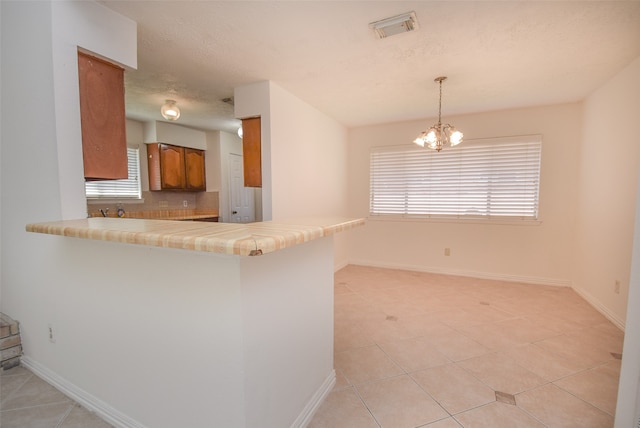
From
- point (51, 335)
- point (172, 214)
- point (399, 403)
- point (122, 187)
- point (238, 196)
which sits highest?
point (122, 187)

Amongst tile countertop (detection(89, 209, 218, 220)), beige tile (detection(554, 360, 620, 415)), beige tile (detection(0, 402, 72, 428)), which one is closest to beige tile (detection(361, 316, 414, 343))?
beige tile (detection(554, 360, 620, 415))

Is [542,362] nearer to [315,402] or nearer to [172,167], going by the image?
[315,402]

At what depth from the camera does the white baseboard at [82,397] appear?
144 centimetres

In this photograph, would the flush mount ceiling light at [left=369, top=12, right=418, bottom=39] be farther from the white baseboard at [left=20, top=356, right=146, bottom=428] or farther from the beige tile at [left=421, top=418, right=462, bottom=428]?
the white baseboard at [left=20, top=356, right=146, bottom=428]

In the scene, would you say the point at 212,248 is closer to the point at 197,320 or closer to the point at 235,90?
the point at 197,320

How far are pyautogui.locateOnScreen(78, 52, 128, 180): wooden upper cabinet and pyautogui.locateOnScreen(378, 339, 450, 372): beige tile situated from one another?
96.5 inches

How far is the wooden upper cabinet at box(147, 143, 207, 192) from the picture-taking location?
450cm

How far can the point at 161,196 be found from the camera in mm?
4805

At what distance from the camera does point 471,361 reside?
2064 millimetres

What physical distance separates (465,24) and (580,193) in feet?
9.82

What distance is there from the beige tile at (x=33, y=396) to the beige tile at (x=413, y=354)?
2.18m

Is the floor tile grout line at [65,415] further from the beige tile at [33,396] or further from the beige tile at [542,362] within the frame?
the beige tile at [542,362]

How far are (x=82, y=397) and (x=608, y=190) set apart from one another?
4.81m

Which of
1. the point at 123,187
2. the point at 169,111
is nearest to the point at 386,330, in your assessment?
the point at 169,111
